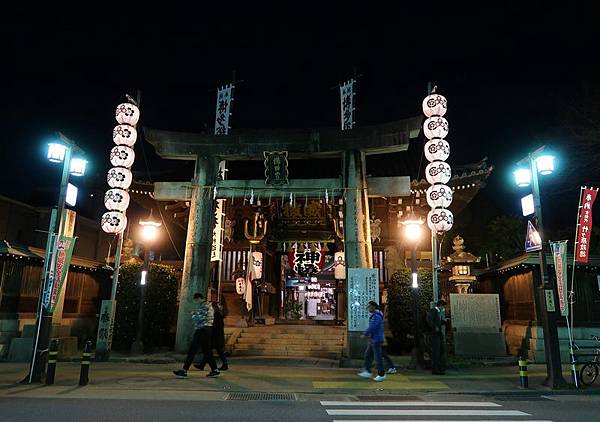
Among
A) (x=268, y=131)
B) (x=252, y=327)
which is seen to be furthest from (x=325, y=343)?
(x=268, y=131)

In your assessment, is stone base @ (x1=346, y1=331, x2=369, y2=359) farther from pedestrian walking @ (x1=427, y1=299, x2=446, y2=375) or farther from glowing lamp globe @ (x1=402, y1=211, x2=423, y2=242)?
glowing lamp globe @ (x1=402, y1=211, x2=423, y2=242)

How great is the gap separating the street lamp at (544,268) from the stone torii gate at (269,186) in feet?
15.7

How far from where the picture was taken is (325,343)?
59.5ft

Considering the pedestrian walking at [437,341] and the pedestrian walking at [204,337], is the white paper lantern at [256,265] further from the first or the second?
the pedestrian walking at [437,341]

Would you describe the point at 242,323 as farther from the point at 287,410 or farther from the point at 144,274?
the point at 287,410

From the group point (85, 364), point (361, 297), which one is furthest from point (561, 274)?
point (85, 364)

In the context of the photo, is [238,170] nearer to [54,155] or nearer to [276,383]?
[54,155]

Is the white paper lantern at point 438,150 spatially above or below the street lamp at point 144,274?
above

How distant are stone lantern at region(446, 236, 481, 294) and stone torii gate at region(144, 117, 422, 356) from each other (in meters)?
5.43

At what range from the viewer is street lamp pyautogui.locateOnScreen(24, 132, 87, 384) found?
1046 centimetres

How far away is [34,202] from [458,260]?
36.7m

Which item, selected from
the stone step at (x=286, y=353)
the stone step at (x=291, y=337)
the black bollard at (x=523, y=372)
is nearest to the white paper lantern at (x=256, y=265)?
the stone step at (x=291, y=337)

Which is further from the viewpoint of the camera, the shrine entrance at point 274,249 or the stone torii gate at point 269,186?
the shrine entrance at point 274,249

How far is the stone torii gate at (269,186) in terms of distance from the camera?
15.7m
